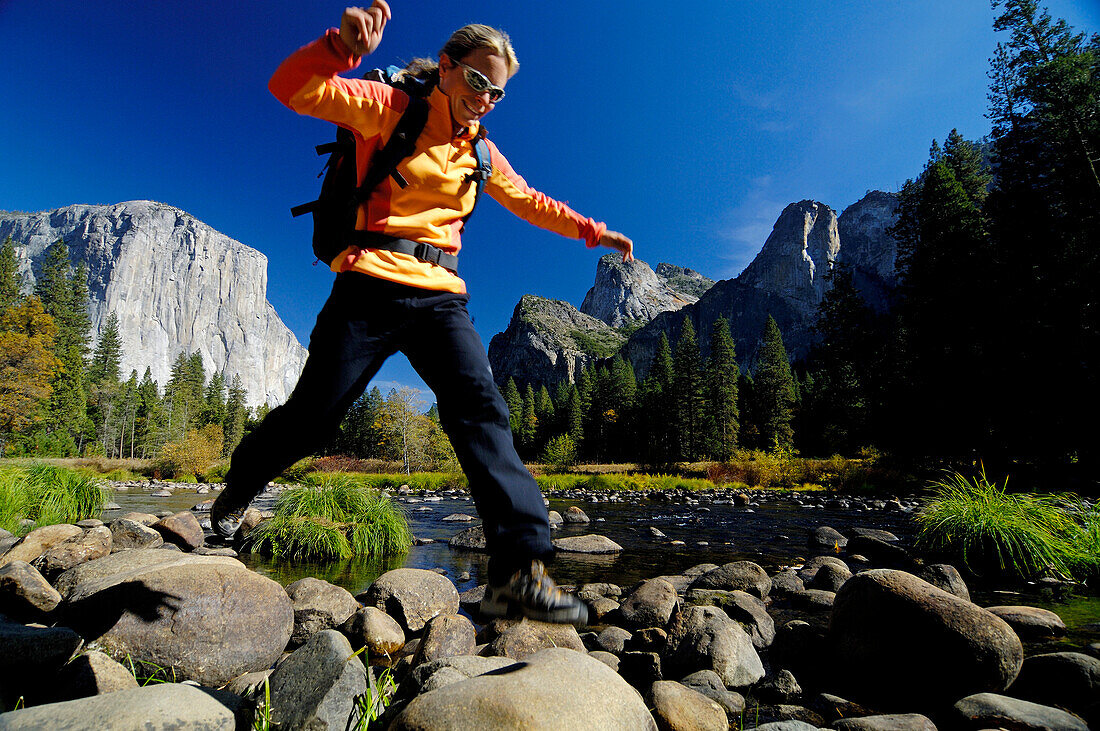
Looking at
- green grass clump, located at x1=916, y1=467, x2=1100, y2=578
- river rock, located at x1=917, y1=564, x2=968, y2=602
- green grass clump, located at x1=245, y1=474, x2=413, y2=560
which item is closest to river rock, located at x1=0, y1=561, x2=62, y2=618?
green grass clump, located at x1=245, y1=474, x2=413, y2=560

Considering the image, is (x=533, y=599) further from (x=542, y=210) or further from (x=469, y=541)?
(x=469, y=541)

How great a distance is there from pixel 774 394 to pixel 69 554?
58133 mm

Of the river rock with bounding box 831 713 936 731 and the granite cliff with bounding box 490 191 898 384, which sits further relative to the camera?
the granite cliff with bounding box 490 191 898 384

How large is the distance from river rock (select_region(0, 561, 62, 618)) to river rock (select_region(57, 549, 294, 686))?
456mm

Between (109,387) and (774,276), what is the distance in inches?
5725

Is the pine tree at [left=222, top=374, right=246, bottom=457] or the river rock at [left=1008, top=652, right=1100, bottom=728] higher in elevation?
the pine tree at [left=222, top=374, right=246, bottom=457]

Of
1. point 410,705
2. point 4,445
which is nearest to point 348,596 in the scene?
point 410,705

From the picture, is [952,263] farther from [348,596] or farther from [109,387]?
[109,387]

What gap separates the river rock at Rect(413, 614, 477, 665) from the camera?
3174 mm

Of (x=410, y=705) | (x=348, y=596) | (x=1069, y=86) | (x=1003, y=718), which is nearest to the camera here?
(x=410, y=705)

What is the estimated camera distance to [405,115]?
1.88 m

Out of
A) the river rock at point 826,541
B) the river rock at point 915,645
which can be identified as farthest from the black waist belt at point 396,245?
the river rock at point 826,541

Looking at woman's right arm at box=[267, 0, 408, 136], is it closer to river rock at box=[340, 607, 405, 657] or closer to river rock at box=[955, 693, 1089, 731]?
river rock at box=[340, 607, 405, 657]

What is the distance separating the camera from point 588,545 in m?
8.62
